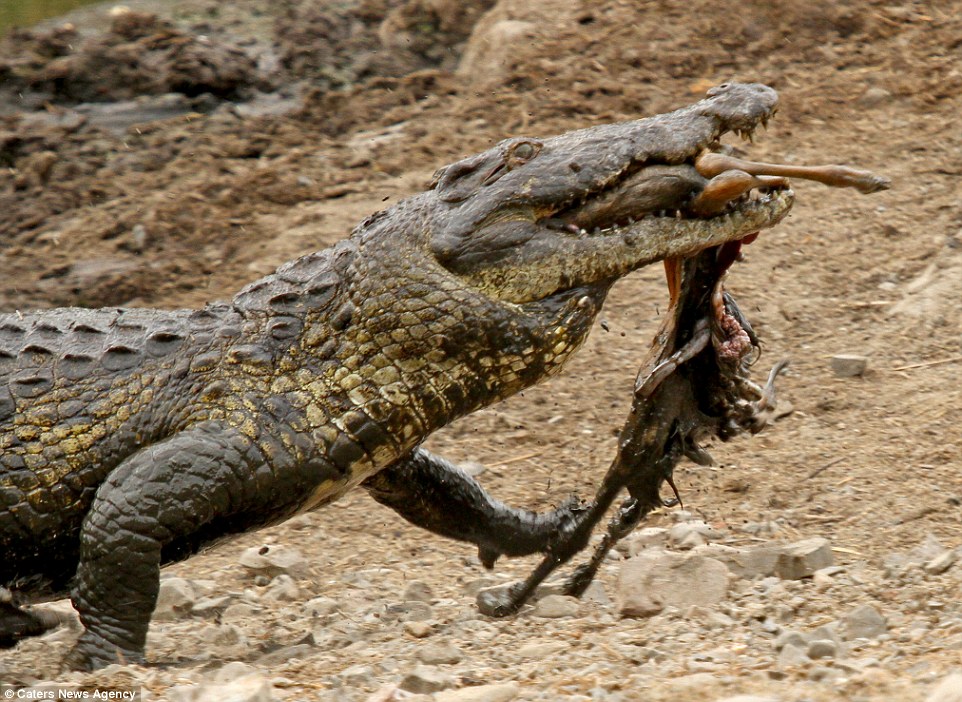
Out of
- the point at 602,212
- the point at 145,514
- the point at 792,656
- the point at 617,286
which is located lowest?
the point at 617,286

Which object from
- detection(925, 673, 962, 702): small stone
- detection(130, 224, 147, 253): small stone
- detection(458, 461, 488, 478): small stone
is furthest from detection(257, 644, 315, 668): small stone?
detection(130, 224, 147, 253): small stone

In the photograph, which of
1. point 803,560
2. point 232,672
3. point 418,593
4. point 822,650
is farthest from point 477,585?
point 822,650

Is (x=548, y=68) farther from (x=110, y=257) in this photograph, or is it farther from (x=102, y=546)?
(x=102, y=546)

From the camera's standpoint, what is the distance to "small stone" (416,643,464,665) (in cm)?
399

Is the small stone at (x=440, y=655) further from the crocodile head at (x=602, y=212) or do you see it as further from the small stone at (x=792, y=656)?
the crocodile head at (x=602, y=212)

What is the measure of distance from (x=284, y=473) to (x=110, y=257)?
16.0ft

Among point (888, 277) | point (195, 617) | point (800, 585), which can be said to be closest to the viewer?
point (800, 585)

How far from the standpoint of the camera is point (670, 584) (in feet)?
14.7

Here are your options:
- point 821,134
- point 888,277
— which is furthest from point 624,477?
point 821,134

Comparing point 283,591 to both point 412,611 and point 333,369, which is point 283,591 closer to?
point 412,611

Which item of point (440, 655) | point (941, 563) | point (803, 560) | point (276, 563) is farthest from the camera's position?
point (276, 563)

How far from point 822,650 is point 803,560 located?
1051 mm

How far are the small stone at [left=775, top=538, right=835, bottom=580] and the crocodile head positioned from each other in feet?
3.77

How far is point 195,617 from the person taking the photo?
4.97 meters
